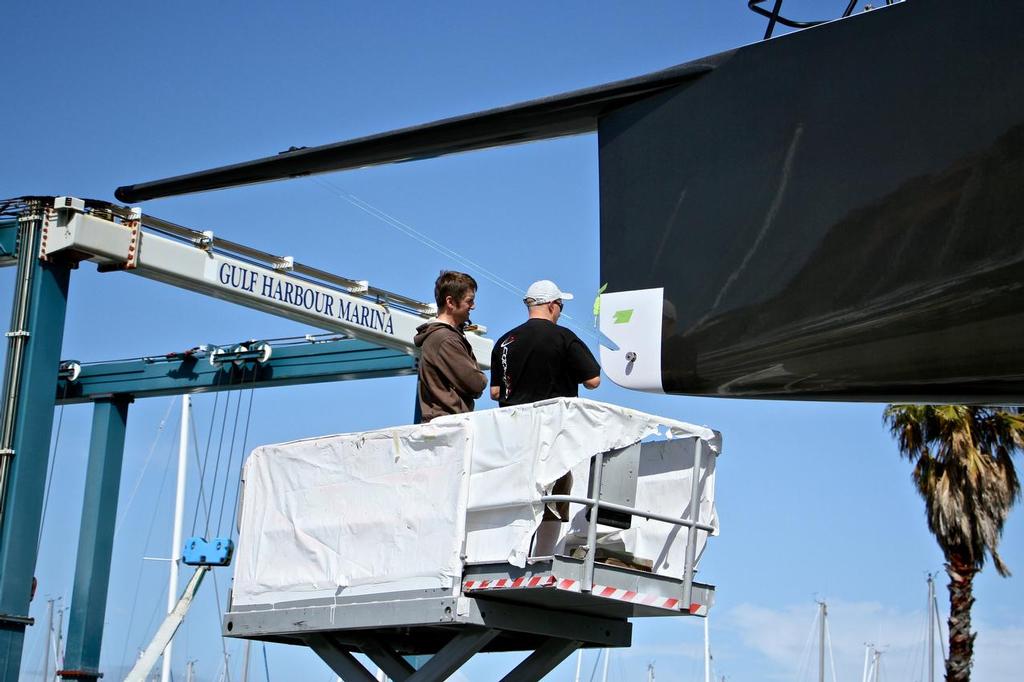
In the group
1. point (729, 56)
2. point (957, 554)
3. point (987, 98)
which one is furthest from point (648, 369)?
point (957, 554)

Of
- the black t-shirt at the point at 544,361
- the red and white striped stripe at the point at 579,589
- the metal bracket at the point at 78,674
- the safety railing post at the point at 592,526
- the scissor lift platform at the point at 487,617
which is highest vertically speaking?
the black t-shirt at the point at 544,361

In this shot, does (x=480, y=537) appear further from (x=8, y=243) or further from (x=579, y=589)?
(x=8, y=243)

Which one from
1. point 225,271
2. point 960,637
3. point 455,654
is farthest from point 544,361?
point 960,637

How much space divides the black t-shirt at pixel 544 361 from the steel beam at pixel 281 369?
453 inches

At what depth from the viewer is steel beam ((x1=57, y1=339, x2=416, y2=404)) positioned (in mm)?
18469

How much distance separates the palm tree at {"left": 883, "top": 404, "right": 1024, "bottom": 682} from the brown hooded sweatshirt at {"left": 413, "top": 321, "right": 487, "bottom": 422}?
18.4 m

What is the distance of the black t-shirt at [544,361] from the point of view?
6.64 meters

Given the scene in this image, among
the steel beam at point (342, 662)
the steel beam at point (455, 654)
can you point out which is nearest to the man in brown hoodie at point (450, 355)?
the steel beam at point (455, 654)

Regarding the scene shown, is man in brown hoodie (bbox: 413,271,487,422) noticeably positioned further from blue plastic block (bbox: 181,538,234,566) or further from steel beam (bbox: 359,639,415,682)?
blue plastic block (bbox: 181,538,234,566)

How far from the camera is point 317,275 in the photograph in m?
17.1

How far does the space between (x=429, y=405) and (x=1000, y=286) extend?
10.7ft

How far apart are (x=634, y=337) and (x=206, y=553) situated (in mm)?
8754

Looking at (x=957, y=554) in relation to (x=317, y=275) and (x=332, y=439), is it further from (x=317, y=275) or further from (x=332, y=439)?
(x=332, y=439)

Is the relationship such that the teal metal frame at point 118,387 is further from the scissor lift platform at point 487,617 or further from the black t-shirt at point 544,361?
the black t-shirt at point 544,361
